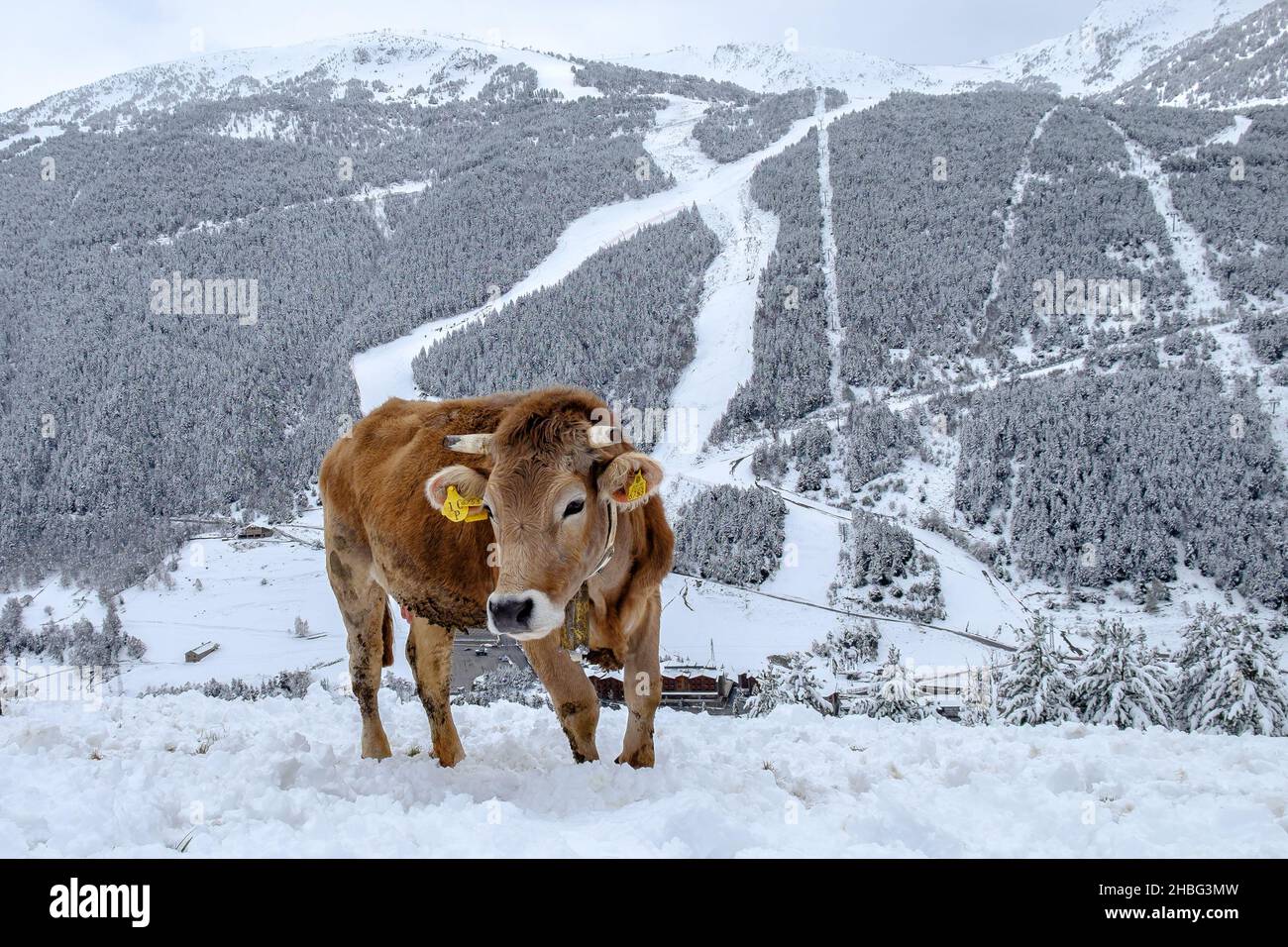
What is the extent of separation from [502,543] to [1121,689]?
54.0 feet

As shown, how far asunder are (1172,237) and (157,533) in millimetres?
86042

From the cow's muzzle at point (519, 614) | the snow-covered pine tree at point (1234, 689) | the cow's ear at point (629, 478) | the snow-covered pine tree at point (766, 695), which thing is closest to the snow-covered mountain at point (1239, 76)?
the snow-covered pine tree at point (1234, 689)

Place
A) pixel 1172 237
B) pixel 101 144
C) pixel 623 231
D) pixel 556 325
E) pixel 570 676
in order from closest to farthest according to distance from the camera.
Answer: pixel 570 676 < pixel 556 325 < pixel 1172 237 < pixel 623 231 < pixel 101 144

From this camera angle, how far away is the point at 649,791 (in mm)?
4465

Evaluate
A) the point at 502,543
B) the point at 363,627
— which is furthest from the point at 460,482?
the point at 363,627

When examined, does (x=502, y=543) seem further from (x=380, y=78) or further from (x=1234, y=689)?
(x=380, y=78)

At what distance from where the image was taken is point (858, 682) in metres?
25.5

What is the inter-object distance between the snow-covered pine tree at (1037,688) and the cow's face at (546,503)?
15.4 metres

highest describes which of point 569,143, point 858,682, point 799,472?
point 569,143

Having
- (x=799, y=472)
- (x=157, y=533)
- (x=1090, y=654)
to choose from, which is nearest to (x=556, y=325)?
(x=799, y=472)

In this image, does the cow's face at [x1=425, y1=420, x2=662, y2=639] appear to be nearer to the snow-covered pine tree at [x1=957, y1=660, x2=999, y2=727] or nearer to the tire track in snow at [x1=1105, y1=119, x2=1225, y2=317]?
the snow-covered pine tree at [x1=957, y1=660, x2=999, y2=727]

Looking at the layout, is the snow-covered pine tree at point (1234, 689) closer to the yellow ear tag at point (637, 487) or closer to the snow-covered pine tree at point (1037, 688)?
the snow-covered pine tree at point (1037, 688)

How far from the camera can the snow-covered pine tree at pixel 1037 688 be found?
16203 millimetres
